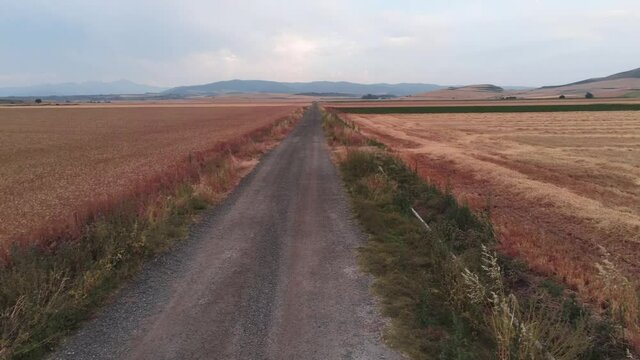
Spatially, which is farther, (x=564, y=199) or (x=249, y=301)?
(x=564, y=199)

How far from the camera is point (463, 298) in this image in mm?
6586

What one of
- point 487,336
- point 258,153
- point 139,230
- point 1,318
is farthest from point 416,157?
point 1,318

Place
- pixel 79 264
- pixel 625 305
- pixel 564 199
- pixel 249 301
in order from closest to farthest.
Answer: pixel 625 305, pixel 249 301, pixel 79 264, pixel 564 199

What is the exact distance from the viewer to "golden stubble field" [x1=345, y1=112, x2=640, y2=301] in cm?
955

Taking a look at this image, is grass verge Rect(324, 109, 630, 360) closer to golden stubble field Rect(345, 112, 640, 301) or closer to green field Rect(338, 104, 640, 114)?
golden stubble field Rect(345, 112, 640, 301)

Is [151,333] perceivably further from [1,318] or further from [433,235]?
[433,235]

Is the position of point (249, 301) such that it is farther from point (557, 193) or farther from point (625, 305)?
point (557, 193)

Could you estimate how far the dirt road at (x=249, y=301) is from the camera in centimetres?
569

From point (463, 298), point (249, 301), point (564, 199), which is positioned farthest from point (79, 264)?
point (564, 199)

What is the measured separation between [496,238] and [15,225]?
12352 mm

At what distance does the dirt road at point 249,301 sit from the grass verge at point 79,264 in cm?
36

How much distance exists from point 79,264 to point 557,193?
1548 cm

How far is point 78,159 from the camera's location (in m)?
26.4

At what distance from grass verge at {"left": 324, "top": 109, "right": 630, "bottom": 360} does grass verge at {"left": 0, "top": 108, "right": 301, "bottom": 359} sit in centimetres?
462
